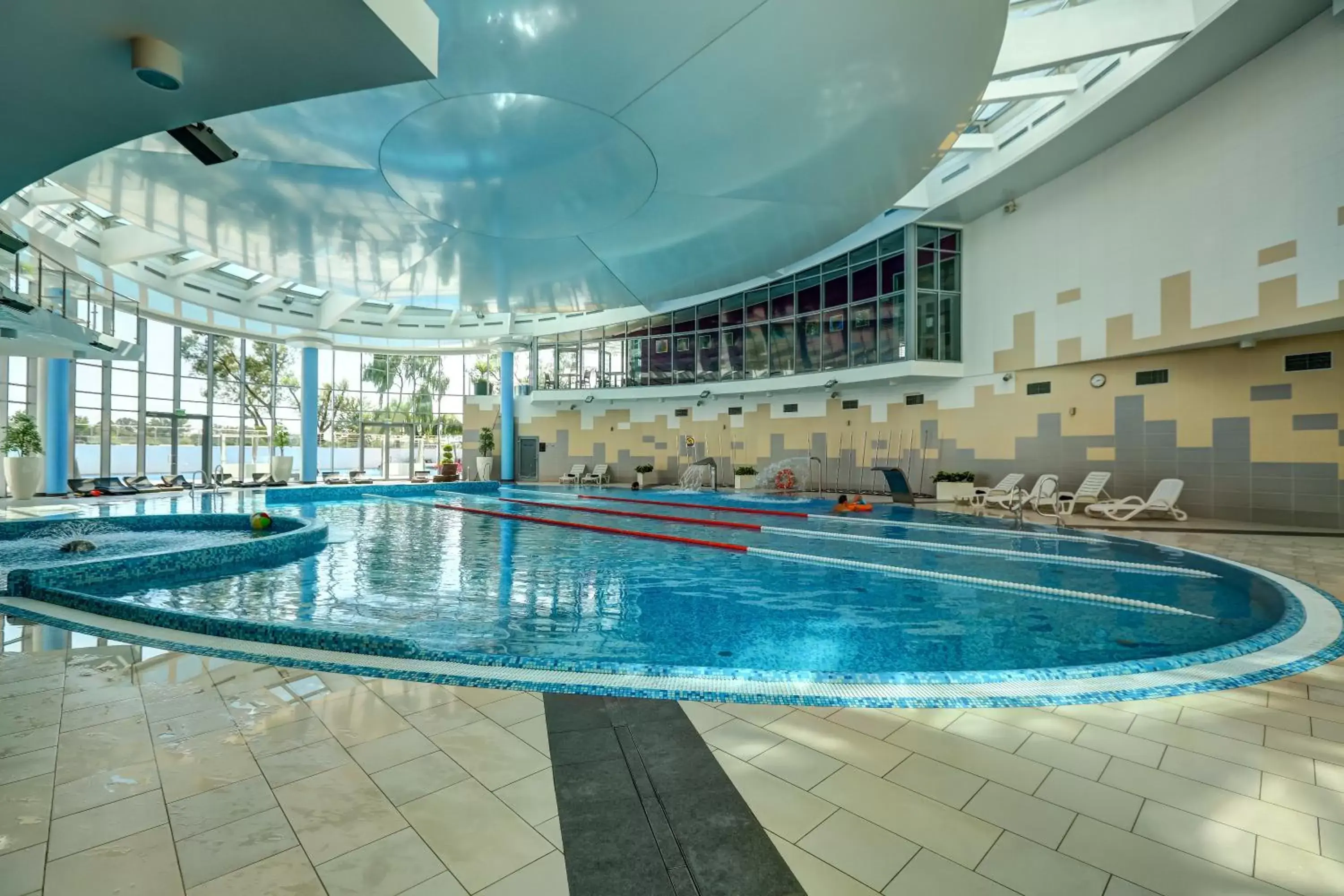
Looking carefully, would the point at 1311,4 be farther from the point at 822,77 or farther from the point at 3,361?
the point at 3,361

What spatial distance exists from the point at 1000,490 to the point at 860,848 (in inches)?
464

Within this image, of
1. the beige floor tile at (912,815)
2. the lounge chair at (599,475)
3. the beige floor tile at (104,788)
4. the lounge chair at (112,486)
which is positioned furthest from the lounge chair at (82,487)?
the beige floor tile at (912,815)

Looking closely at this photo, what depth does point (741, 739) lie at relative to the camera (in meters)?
2.48

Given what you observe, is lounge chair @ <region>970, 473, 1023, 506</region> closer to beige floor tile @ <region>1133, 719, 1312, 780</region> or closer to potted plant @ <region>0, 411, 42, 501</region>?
beige floor tile @ <region>1133, 719, 1312, 780</region>

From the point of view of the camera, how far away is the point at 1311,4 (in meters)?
7.56

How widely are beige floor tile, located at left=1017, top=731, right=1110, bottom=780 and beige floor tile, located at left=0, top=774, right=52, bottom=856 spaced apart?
3350 mm

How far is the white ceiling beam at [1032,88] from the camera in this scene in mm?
9188

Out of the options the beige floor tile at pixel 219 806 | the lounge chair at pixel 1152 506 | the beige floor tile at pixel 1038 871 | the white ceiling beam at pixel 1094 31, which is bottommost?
the beige floor tile at pixel 1038 871

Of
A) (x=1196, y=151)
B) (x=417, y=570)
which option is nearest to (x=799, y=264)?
(x=1196, y=151)

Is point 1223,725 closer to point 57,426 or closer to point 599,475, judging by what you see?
point 599,475

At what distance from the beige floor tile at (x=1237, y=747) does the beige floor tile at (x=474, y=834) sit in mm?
2539

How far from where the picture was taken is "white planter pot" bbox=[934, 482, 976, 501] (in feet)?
42.1

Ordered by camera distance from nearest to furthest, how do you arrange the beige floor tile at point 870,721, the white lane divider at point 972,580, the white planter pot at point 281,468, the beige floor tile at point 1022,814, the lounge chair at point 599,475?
the beige floor tile at point 1022,814
the beige floor tile at point 870,721
the white lane divider at point 972,580
the white planter pot at point 281,468
the lounge chair at point 599,475

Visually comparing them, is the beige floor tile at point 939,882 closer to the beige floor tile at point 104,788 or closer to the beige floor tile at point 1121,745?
the beige floor tile at point 1121,745
